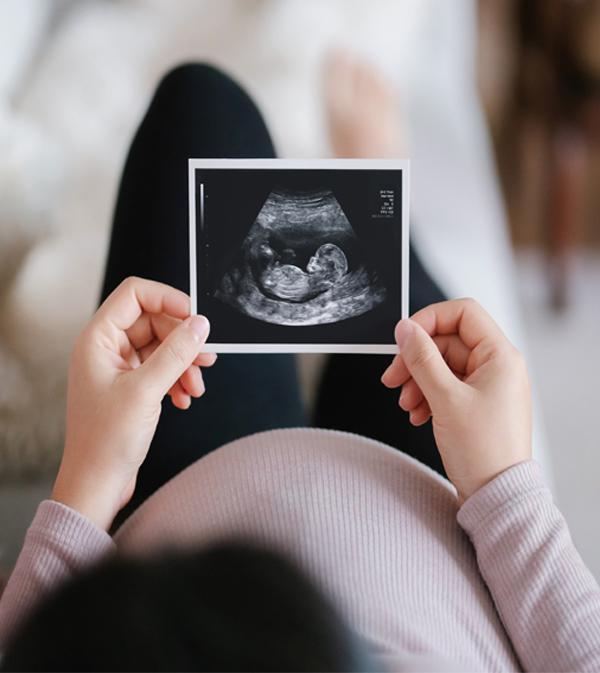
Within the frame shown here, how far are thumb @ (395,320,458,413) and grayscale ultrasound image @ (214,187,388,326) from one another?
66mm

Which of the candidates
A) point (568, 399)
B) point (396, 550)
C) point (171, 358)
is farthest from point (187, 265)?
point (568, 399)

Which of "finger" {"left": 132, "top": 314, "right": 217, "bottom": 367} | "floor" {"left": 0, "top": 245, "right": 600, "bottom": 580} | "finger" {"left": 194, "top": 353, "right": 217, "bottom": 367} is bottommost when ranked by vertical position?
"floor" {"left": 0, "top": 245, "right": 600, "bottom": 580}

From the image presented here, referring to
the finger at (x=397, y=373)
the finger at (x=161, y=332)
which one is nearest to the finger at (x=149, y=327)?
the finger at (x=161, y=332)

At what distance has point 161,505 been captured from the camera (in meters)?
0.59

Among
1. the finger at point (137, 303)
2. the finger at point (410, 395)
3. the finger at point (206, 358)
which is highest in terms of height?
the finger at point (137, 303)

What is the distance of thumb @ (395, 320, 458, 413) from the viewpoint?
1.83 ft

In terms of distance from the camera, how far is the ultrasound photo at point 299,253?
638mm

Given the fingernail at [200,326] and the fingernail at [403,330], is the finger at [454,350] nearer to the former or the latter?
the fingernail at [403,330]

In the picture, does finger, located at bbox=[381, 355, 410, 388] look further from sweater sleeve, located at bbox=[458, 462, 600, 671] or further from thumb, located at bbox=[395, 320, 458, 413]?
sweater sleeve, located at bbox=[458, 462, 600, 671]

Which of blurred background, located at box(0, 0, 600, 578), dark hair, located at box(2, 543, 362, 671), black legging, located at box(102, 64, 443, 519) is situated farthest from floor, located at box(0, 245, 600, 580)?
dark hair, located at box(2, 543, 362, 671)

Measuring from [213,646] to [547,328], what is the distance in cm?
121

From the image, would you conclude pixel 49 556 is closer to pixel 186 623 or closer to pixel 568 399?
pixel 186 623

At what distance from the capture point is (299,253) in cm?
66

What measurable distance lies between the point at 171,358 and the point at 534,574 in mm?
388
